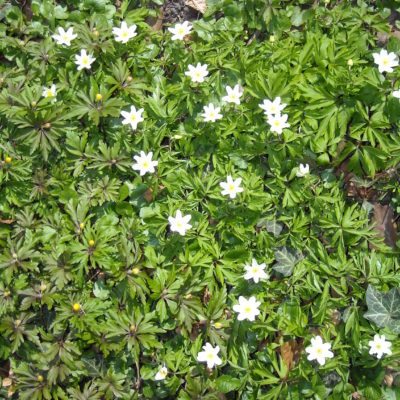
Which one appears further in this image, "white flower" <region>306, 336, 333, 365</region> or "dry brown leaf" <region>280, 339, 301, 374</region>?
"dry brown leaf" <region>280, 339, 301, 374</region>

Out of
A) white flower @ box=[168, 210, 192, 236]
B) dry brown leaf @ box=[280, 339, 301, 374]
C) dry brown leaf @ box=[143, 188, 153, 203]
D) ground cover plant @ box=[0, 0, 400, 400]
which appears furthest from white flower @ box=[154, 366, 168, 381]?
dry brown leaf @ box=[143, 188, 153, 203]

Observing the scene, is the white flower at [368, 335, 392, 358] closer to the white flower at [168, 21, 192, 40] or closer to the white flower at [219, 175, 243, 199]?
the white flower at [219, 175, 243, 199]

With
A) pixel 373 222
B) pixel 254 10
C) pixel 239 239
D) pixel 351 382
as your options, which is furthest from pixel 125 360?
pixel 254 10

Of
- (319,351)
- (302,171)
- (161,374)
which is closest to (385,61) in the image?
(302,171)

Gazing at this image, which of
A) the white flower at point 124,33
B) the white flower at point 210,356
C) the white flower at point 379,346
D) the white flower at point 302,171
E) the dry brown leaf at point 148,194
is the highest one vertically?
the white flower at point 124,33

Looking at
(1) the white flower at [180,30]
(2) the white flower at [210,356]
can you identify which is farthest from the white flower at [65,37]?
(2) the white flower at [210,356]

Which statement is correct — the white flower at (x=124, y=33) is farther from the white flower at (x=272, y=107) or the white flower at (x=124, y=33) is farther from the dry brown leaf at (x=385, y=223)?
the dry brown leaf at (x=385, y=223)
